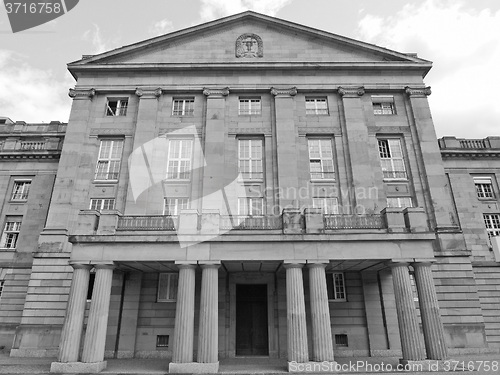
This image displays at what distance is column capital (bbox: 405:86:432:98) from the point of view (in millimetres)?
24297

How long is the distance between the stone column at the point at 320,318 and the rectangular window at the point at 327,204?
735 centimetres

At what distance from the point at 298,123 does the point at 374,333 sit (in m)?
14.3

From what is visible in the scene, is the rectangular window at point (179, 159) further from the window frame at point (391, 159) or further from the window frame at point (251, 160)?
the window frame at point (391, 159)

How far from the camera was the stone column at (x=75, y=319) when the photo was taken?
44.8 ft

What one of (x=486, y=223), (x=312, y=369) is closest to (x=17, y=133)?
(x=312, y=369)

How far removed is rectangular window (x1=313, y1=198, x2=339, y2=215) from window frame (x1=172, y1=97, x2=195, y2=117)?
11.1 metres

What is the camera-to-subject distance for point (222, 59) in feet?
83.6

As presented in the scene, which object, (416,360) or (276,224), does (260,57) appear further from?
(416,360)

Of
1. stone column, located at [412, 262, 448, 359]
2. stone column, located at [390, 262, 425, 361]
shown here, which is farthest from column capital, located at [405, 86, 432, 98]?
stone column, located at [390, 262, 425, 361]

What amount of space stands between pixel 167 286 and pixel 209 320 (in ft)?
21.5

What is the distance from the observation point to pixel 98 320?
1405 centimetres

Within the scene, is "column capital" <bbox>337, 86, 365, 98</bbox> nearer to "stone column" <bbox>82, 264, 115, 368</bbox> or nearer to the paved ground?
the paved ground

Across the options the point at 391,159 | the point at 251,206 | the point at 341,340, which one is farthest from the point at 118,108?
the point at 341,340

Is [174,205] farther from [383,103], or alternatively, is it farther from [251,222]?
[383,103]
